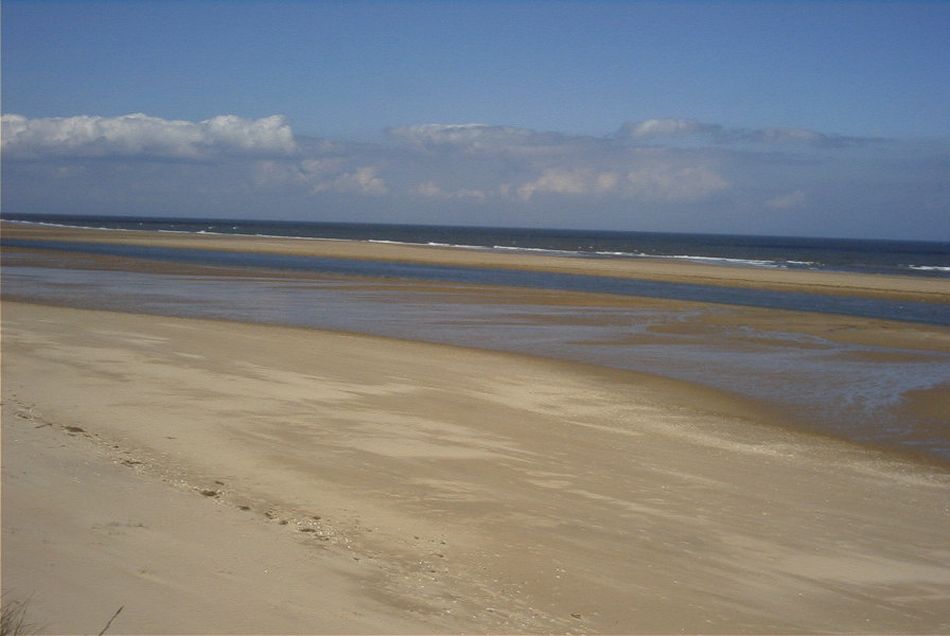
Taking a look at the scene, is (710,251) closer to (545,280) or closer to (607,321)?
(545,280)

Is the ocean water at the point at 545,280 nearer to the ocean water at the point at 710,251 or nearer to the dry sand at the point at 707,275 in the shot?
the dry sand at the point at 707,275

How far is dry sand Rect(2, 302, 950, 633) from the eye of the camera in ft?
16.5

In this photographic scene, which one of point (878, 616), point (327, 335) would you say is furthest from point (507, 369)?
point (878, 616)

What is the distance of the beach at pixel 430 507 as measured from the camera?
198 inches

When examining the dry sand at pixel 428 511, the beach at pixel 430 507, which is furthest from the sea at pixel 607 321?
the dry sand at pixel 428 511

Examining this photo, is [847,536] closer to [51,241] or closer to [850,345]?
[850,345]

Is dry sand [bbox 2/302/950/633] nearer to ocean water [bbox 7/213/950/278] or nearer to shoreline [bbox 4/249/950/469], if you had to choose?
shoreline [bbox 4/249/950/469]

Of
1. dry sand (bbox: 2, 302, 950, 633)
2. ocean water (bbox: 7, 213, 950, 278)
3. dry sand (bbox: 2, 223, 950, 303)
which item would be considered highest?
ocean water (bbox: 7, 213, 950, 278)

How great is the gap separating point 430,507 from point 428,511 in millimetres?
106

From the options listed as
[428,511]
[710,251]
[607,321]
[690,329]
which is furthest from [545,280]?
[710,251]

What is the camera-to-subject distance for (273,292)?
2889 cm

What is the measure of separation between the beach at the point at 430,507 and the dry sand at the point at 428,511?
3 cm

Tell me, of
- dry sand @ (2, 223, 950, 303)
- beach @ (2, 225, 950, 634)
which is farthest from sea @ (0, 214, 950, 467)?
dry sand @ (2, 223, 950, 303)

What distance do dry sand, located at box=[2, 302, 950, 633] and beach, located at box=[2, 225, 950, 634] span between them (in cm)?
3
